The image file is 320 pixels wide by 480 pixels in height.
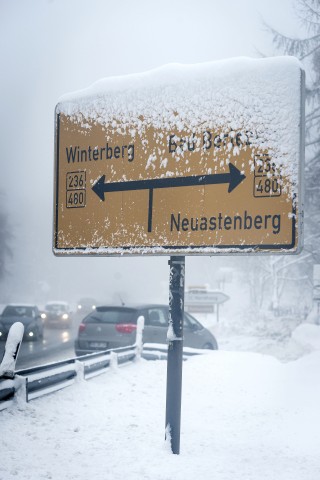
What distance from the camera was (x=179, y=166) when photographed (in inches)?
189

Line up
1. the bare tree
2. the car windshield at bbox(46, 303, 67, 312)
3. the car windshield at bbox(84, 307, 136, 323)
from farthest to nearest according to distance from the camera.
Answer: the car windshield at bbox(46, 303, 67, 312)
the bare tree
the car windshield at bbox(84, 307, 136, 323)

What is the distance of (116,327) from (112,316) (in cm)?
38

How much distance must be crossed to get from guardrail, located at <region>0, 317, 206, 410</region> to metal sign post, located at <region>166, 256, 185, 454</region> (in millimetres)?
2244

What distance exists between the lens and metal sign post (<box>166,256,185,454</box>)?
5.16 m

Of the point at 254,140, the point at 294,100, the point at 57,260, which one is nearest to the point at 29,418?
the point at 254,140

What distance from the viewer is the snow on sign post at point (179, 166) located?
4.38 m

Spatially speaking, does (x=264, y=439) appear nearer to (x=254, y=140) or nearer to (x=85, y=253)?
(x=85, y=253)

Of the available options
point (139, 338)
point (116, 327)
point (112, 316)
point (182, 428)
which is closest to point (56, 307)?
point (112, 316)

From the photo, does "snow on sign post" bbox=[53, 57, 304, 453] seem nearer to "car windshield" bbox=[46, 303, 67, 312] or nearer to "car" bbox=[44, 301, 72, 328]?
"car" bbox=[44, 301, 72, 328]

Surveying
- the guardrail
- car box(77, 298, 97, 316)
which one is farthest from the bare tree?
car box(77, 298, 97, 316)

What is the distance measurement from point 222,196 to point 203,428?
362 centimetres

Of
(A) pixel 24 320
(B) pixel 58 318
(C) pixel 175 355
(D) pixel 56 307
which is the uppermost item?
(C) pixel 175 355

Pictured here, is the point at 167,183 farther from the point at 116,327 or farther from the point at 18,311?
the point at 18,311

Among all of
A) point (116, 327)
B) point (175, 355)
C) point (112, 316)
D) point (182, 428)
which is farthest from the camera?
point (112, 316)
